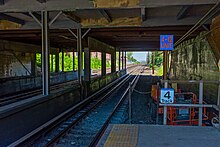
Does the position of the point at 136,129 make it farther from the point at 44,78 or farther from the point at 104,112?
the point at 104,112

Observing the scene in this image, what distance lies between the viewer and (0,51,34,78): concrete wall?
56.6 feet

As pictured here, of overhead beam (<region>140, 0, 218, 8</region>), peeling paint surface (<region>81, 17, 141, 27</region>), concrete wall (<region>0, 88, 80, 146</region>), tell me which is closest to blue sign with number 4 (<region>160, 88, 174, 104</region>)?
overhead beam (<region>140, 0, 218, 8</region>)

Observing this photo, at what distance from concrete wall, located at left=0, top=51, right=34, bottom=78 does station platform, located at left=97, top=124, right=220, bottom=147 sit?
14.9 m

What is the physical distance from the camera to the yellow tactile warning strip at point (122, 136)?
363cm

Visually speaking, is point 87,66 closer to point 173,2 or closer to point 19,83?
point 19,83

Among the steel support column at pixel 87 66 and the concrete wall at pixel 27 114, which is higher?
the steel support column at pixel 87 66

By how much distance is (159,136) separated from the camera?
12.9 ft

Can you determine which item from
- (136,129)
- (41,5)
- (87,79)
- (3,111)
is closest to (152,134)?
(136,129)

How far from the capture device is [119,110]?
10.1 m

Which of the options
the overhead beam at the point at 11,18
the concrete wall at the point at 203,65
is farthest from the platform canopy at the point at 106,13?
the concrete wall at the point at 203,65

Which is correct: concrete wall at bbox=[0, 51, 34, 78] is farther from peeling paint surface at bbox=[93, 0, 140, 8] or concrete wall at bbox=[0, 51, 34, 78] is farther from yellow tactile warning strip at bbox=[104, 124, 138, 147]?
yellow tactile warning strip at bbox=[104, 124, 138, 147]

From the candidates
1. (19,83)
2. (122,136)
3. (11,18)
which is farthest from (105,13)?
(19,83)

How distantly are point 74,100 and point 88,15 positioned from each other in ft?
12.0

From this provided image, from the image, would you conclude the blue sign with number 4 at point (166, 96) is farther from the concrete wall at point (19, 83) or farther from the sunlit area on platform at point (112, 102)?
the concrete wall at point (19, 83)
